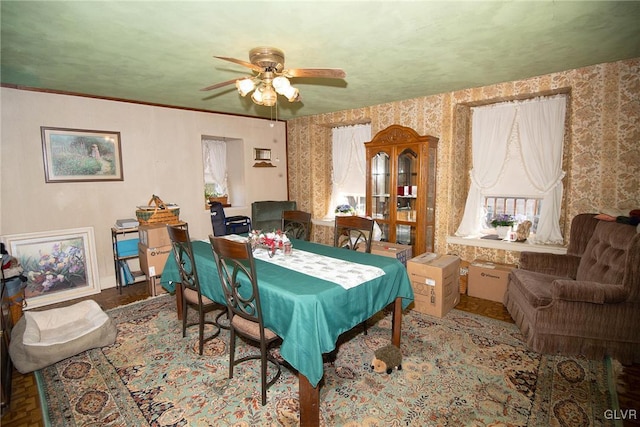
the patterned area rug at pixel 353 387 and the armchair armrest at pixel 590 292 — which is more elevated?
the armchair armrest at pixel 590 292

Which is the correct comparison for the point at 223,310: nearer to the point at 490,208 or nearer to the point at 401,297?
the point at 401,297

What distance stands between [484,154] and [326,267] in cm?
300

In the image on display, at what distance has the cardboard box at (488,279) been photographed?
11.6 ft

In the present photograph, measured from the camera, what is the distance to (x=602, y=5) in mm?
1947

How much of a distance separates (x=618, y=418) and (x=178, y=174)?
5.08 metres

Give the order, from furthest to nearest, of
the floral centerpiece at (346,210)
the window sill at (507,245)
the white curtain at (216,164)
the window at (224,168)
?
the white curtain at (216,164) → the window at (224,168) → the floral centerpiece at (346,210) → the window sill at (507,245)

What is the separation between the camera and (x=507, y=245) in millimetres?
3701

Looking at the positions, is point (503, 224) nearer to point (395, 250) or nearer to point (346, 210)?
point (395, 250)

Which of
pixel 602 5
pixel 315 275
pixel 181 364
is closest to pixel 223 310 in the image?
pixel 181 364

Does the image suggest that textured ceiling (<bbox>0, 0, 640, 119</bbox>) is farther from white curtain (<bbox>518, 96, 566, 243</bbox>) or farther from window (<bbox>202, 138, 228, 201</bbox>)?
window (<bbox>202, 138, 228, 201</bbox>)

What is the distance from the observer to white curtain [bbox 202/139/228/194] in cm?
596

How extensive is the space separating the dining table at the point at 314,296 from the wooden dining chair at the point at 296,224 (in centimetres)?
83

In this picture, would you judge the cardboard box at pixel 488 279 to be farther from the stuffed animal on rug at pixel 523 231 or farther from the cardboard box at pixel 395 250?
the cardboard box at pixel 395 250

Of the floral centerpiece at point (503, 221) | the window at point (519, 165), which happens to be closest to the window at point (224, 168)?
the window at point (519, 165)
